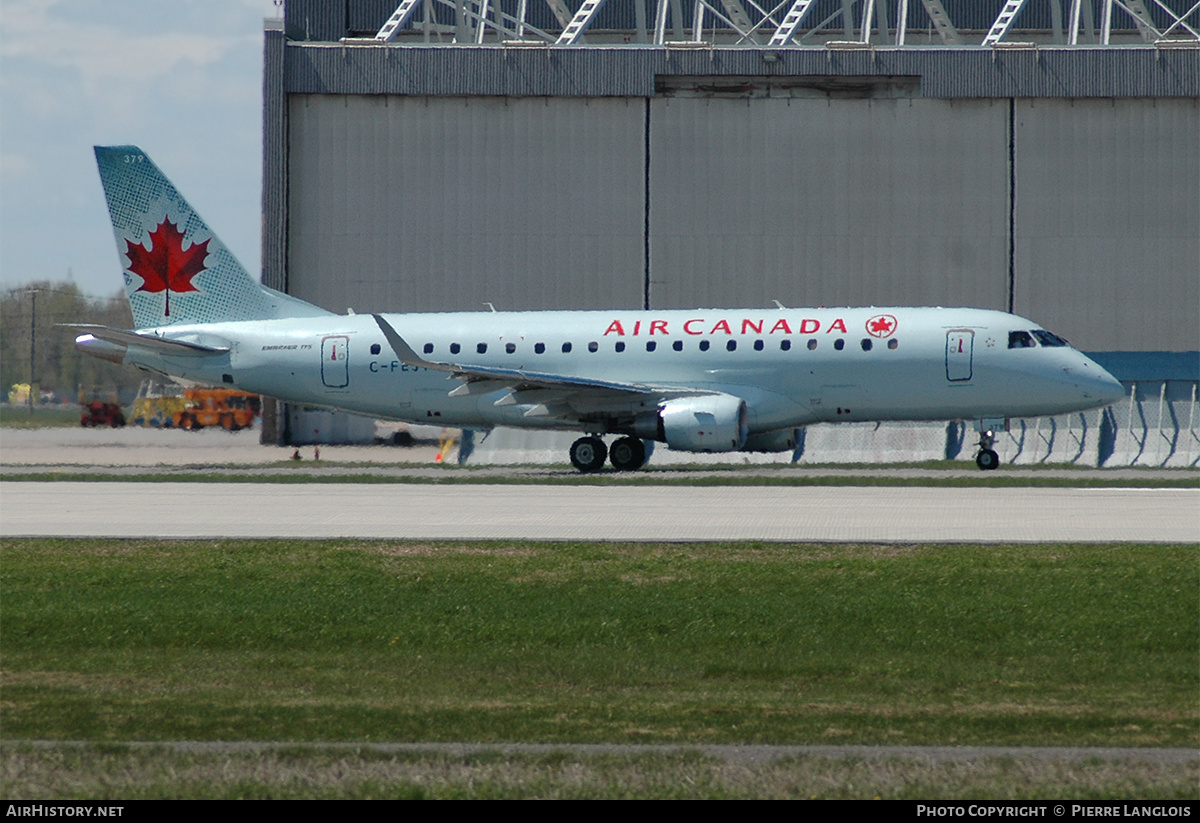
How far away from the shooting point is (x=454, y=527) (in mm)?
19156

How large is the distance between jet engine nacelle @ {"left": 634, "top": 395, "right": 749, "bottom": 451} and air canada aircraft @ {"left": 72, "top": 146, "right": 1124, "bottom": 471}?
0.15 ft

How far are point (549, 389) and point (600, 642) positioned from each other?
2108 cm

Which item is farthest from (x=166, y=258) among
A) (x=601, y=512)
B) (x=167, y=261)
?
(x=601, y=512)

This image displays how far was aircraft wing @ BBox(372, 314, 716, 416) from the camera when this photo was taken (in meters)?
31.9

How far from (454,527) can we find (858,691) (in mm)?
9877

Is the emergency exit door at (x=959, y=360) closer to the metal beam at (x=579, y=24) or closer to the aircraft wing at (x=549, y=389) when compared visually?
the aircraft wing at (x=549, y=389)

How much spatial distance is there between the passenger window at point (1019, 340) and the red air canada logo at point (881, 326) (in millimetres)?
2638

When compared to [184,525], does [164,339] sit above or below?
above

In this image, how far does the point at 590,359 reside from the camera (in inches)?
1353

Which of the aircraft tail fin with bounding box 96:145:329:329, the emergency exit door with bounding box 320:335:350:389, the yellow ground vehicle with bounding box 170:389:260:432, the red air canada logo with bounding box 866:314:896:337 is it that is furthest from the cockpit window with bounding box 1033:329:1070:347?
the yellow ground vehicle with bounding box 170:389:260:432

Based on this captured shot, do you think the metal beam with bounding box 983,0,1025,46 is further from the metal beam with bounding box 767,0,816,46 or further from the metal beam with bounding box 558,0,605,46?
the metal beam with bounding box 558,0,605,46

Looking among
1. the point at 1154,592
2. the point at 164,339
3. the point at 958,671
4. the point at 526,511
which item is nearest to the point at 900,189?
the point at 164,339
